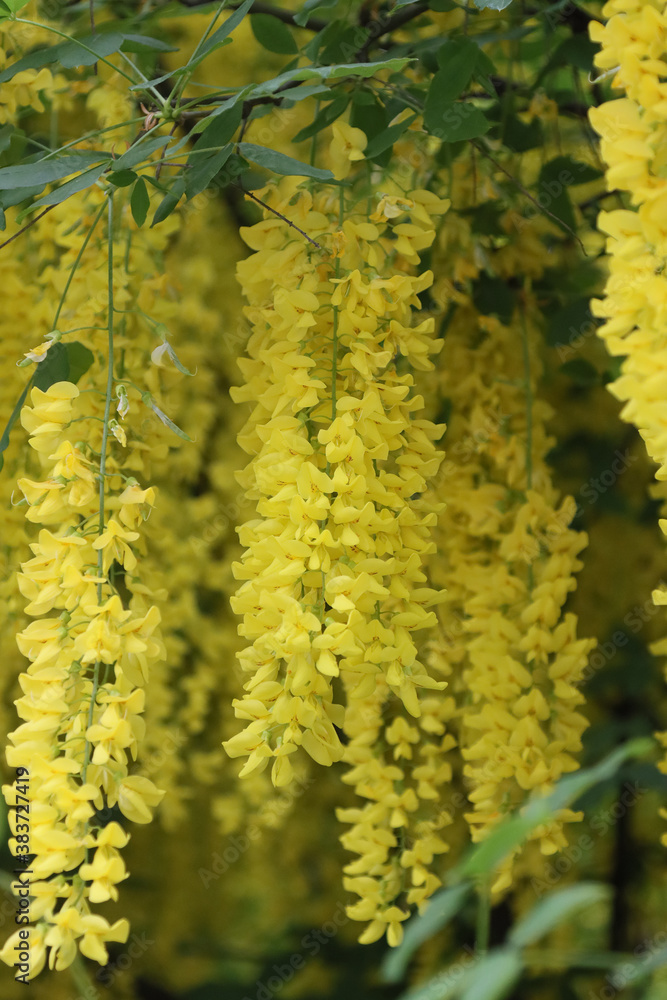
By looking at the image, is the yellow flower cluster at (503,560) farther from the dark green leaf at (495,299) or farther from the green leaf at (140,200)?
the green leaf at (140,200)

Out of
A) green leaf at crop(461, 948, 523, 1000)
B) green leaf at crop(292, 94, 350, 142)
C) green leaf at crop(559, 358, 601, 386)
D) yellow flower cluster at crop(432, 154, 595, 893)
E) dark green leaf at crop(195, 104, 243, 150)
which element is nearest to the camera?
green leaf at crop(461, 948, 523, 1000)

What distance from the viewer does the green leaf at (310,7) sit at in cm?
111

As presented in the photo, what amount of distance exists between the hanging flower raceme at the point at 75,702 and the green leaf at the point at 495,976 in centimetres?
45

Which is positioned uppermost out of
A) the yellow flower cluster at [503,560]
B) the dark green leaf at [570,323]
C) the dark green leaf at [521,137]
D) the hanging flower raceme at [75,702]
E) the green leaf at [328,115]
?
the green leaf at [328,115]

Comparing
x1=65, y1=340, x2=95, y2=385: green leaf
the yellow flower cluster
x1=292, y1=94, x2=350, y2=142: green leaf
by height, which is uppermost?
x1=292, y1=94, x2=350, y2=142: green leaf

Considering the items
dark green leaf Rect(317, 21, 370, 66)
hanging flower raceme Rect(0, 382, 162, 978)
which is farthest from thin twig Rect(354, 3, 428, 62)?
hanging flower raceme Rect(0, 382, 162, 978)

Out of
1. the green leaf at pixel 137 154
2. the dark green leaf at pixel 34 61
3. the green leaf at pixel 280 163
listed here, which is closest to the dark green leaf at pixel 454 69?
the green leaf at pixel 280 163

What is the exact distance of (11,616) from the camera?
1427 mm

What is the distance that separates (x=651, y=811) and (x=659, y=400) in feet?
7.44

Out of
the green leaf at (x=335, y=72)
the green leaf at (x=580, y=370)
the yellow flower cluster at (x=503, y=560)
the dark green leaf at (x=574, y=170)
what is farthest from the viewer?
the green leaf at (x=580, y=370)

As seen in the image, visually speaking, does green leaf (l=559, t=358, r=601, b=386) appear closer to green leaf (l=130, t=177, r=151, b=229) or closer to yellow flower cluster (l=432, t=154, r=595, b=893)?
yellow flower cluster (l=432, t=154, r=595, b=893)

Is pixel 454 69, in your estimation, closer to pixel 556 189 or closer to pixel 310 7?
pixel 310 7

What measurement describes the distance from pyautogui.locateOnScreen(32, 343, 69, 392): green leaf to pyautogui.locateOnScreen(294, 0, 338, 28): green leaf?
0.45 meters

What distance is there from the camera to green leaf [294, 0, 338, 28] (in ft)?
3.64
